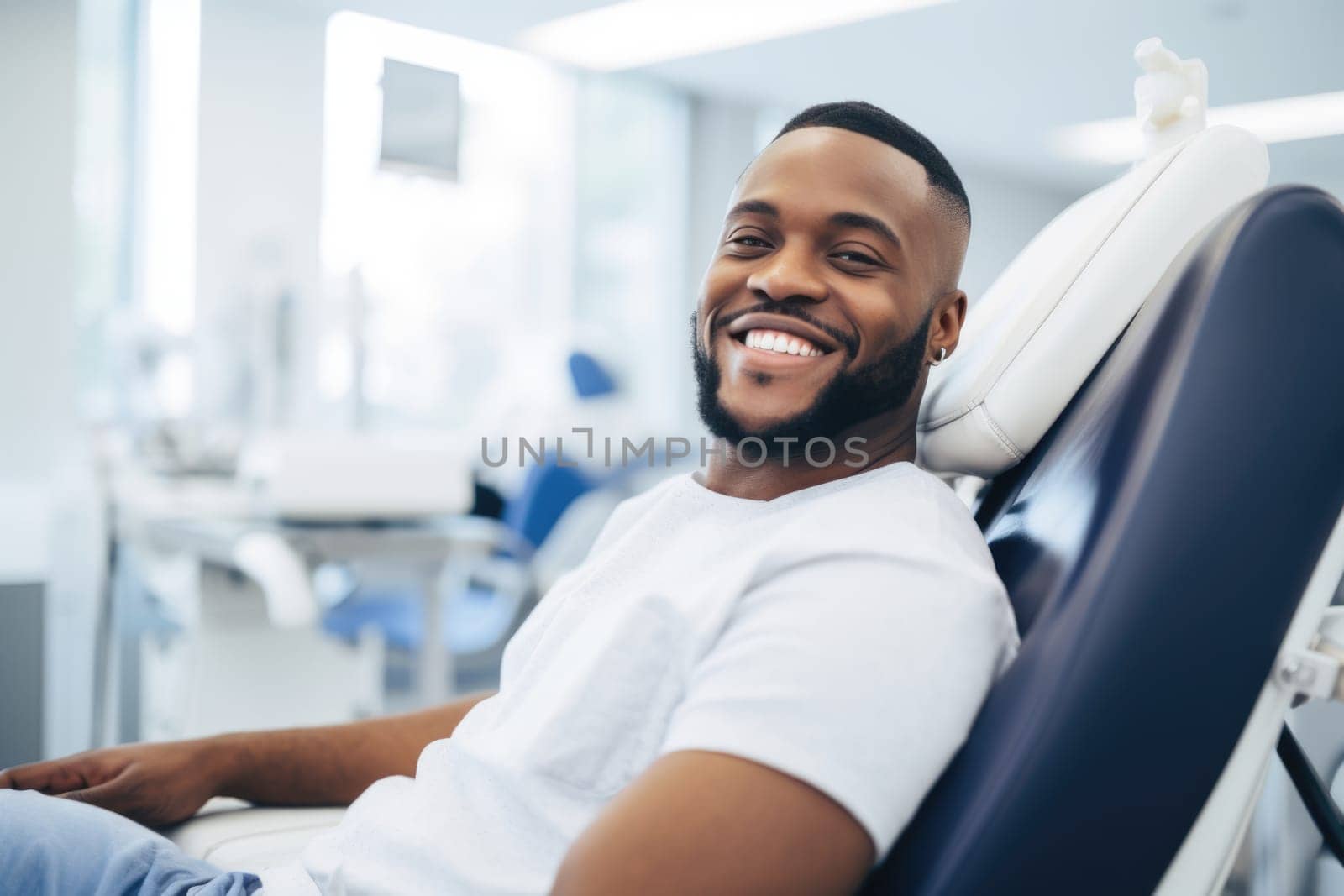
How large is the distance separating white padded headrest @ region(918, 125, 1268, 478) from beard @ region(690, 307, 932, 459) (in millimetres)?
46

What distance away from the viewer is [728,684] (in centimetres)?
60

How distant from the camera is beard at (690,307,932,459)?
0.85m

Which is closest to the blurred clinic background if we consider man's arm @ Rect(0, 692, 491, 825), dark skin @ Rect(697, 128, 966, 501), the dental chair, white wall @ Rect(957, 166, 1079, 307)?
white wall @ Rect(957, 166, 1079, 307)

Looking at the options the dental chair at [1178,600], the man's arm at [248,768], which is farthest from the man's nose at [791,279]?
the man's arm at [248,768]

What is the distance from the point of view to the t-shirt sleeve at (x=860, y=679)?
57cm

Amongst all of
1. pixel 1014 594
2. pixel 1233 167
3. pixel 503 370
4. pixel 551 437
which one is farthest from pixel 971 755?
pixel 503 370

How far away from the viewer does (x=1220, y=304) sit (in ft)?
2.04

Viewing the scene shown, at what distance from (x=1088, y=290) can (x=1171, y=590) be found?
0.91 feet

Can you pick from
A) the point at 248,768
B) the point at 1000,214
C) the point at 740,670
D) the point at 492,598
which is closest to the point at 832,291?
the point at 740,670

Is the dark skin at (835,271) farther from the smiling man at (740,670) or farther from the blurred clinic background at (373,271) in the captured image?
the blurred clinic background at (373,271)

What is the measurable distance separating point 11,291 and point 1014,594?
3.90 metres

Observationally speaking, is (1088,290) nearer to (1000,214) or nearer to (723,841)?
(723,841)

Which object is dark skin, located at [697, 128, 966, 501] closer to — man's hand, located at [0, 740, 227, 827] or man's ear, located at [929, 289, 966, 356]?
man's ear, located at [929, 289, 966, 356]

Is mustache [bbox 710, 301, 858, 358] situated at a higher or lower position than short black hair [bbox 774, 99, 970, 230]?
lower
